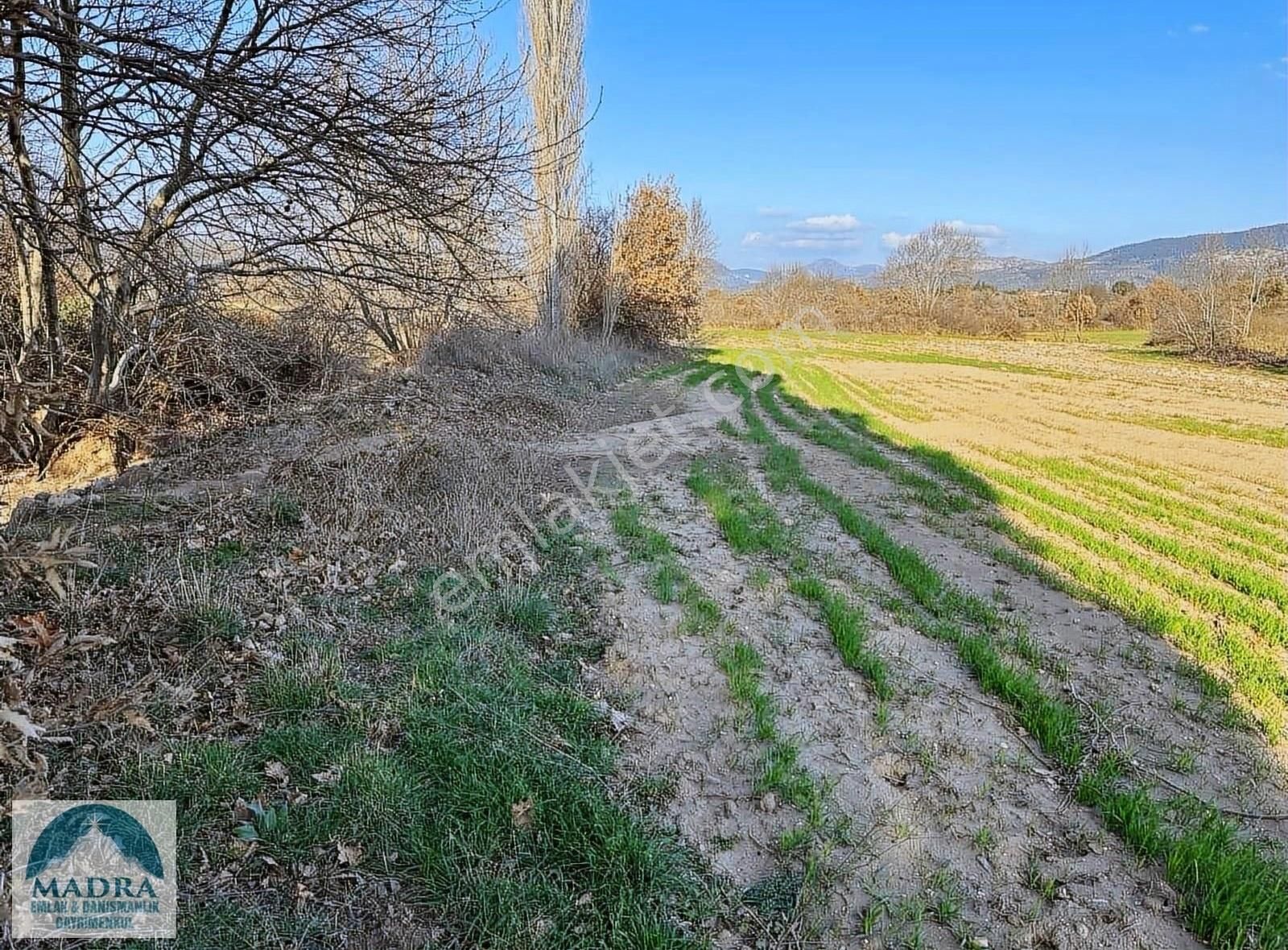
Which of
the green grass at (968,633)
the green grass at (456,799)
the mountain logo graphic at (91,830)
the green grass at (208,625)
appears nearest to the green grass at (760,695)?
the green grass at (456,799)

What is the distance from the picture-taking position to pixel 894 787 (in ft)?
8.68

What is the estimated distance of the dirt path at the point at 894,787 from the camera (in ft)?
6.82

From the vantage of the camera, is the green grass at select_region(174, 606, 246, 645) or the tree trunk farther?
the tree trunk

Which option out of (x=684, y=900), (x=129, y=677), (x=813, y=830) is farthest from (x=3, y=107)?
(x=813, y=830)

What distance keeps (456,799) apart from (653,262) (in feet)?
67.7

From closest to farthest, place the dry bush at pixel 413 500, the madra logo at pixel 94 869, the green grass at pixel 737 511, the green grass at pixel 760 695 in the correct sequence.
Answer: the madra logo at pixel 94 869 < the green grass at pixel 760 695 < the dry bush at pixel 413 500 < the green grass at pixel 737 511

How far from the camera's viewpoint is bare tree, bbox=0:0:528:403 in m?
3.36

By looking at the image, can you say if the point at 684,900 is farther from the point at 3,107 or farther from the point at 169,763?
the point at 3,107

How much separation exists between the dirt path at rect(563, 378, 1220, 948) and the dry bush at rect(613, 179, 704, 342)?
56.4 ft

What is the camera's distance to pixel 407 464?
217 inches

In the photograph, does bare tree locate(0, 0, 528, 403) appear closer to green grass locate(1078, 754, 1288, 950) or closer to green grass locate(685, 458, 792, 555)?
green grass locate(685, 458, 792, 555)

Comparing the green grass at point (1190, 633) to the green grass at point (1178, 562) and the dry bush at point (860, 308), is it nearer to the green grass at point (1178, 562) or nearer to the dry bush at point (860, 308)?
the green grass at point (1178, 562)

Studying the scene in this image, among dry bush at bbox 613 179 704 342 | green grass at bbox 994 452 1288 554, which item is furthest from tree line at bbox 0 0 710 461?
dry bush at bbox 613 179 704 342

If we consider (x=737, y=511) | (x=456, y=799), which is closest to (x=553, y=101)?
(x=737, y=511)
